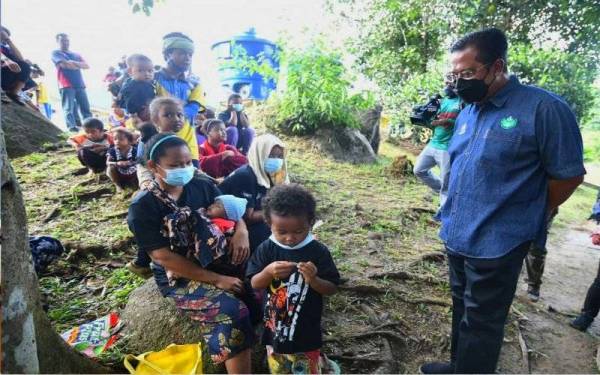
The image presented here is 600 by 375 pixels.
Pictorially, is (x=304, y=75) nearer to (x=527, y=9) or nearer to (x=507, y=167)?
(x=527, y=9)

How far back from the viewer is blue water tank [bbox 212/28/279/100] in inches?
467

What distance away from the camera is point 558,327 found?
3467 millimetres

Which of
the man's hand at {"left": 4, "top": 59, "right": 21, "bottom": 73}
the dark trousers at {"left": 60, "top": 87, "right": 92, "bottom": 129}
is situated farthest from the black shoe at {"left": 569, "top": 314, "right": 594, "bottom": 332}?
the dark trousers at {"left": 60, "top": 87, "right": 92, "bottom": 129}

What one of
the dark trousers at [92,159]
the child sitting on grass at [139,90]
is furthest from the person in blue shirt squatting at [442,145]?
the dark trousers at [92,159]

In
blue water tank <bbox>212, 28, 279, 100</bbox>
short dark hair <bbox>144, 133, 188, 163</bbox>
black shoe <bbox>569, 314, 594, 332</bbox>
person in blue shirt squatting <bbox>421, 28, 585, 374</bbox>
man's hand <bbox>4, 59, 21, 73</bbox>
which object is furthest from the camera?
blue water tank <bbox>212, 28, 279, 100</bbox>

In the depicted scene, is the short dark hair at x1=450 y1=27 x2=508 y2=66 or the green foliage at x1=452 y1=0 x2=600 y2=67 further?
the green foliage at x1=452 y1=0 x2=600 y2=67

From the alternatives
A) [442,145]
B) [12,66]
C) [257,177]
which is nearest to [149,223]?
[257,177]

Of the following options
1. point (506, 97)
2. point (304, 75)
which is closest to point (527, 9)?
point (304, 75)

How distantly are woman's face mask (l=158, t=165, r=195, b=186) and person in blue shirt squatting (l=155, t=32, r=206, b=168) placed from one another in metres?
1.86

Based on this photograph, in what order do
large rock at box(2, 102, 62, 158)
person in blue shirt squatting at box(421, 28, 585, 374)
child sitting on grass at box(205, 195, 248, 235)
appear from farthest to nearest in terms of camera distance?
1. large rock at box(2, 102, 62, 158)
2. child sitting on grass at box(205, 195, 248, 235)
3. person in blue shirt squatting at box(421, 28, 585, 374)

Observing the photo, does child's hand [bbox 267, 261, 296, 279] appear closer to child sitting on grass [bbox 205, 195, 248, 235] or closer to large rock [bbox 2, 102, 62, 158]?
child sitting on grass [bbox 205, 195, 248, 235]

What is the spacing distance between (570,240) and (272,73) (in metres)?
7.22

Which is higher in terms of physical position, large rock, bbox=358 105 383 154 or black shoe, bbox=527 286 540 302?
large rock, bbox=358 105 383 154

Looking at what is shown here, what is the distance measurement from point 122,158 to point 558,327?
5490 millimetres
